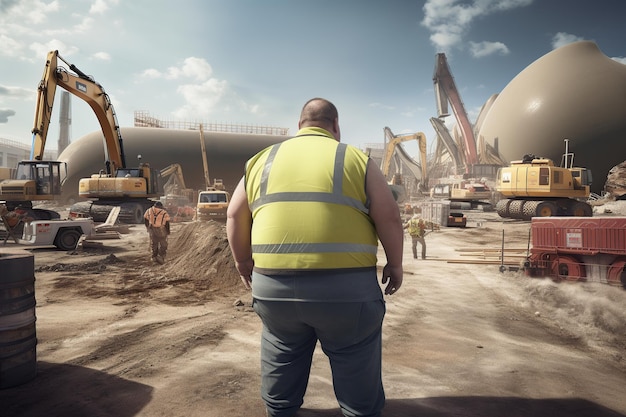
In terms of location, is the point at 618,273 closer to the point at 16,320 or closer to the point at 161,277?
the point at 16,320

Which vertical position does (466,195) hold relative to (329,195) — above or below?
above

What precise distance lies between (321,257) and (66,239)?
43.4ft

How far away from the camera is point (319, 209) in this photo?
72.4 inches

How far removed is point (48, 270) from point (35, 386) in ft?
24.8

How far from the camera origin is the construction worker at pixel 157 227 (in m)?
10.3

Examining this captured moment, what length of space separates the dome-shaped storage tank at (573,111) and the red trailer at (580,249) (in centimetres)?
3596

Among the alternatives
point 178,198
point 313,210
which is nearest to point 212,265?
point 313,210

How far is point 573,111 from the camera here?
37750 mm

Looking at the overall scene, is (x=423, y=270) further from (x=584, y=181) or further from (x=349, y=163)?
(x=584, y=181)

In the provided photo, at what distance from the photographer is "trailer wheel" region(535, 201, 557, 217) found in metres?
21.3

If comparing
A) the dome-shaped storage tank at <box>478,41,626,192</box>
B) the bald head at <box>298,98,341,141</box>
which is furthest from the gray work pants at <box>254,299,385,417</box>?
the dome-shaped storage tank at <box>478,41,626,192</box>

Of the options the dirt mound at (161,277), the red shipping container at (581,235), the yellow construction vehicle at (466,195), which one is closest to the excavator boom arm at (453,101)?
the yellow construction vehicle at (466,195)

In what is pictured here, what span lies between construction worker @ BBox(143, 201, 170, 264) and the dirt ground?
152 centimetres

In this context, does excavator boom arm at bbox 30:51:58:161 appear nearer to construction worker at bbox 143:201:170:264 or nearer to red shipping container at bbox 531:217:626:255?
construction worker at bbox 143:201:170:264
